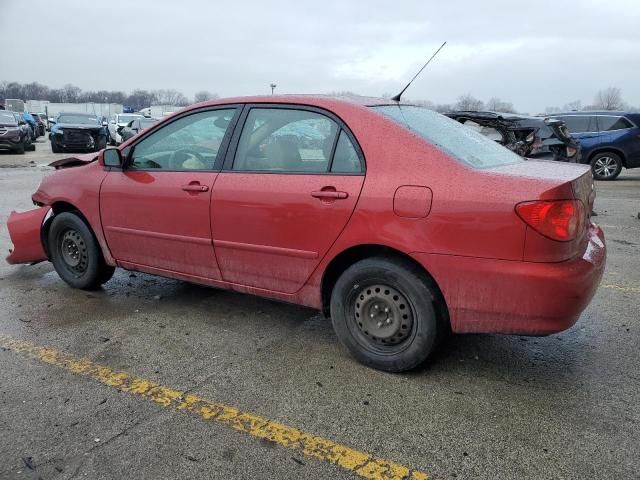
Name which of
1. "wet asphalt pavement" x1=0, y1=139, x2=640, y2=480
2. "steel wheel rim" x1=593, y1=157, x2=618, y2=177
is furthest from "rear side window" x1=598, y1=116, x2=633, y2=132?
"wet asphalt pavement" x1=0, y1=139, x2=640, y2=480

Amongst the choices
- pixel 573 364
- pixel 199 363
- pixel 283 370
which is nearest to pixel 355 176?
pixel 283 370

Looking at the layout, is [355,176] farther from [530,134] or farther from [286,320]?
[530,134]

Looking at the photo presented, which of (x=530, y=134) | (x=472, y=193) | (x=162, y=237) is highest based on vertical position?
(x=530, y=134)

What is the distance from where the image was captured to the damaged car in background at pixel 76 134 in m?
21.6

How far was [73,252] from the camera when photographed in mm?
4738

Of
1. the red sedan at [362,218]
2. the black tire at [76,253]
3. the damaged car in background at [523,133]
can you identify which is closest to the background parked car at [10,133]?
the damaged car in background at [523,133]

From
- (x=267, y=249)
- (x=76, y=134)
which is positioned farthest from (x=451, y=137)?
(x=76, y=134)

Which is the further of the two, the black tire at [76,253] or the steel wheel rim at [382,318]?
the black tire at [76,253]

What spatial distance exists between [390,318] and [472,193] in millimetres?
871

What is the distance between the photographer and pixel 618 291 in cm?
471

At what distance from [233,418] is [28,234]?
321 cm

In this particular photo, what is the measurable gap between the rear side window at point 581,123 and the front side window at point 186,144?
12541mm

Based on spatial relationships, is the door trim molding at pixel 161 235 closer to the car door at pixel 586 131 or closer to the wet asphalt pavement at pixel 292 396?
the wet asphalt pavement at pixel 292 396

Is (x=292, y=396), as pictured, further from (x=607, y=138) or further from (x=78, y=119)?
(x=78, y=119)
